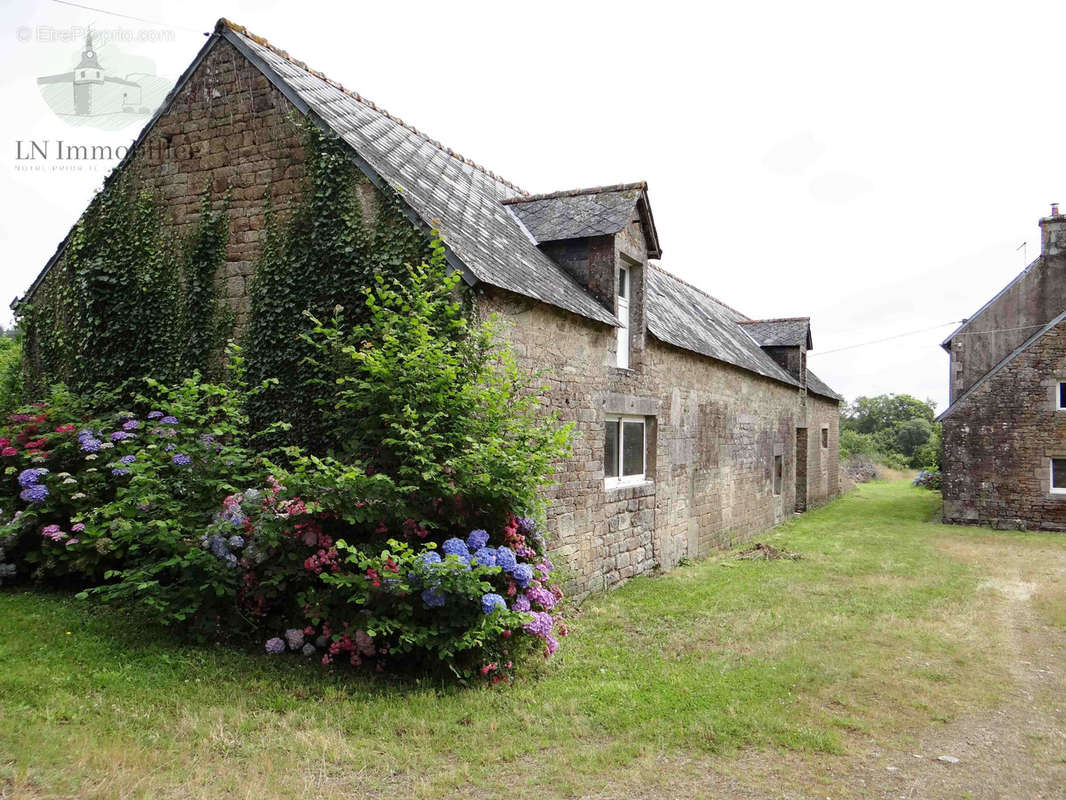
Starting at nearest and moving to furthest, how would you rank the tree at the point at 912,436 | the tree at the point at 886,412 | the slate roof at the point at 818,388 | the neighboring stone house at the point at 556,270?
the neighboring stone house at the point at 556,270 < the slate roof at the point at 818,388 < the tree at the point at 912,436 < the tree at the point at 886,412

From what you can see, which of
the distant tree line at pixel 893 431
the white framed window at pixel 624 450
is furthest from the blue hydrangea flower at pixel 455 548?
the distant tree line at pixel 893 431

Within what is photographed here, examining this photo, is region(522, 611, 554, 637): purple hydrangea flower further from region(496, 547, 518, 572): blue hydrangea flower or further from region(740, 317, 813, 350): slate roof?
region(740, 317, 813, 350): slate roof

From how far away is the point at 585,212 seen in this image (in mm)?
10984

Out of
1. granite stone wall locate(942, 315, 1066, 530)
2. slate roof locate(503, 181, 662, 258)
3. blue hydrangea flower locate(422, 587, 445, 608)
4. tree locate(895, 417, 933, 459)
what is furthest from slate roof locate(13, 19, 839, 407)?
tree locate(895, 417, 933, 459)

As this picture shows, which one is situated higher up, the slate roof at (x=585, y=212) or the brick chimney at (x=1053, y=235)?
the brick chimney at (x=1053, y=235)

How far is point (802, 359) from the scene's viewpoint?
2155 cm

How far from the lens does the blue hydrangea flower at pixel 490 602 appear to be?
221 inches

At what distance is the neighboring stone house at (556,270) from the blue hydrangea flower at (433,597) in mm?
3193

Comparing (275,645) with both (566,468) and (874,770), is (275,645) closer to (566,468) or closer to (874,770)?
(566,468)

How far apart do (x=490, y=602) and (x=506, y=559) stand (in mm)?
519

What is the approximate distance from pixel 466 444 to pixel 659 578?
5657 mm

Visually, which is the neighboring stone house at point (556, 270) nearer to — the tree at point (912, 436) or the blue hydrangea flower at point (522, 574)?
the blue hydrangea flower at point (522, 574)

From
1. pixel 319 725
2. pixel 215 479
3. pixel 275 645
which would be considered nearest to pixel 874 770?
pixel 319 725

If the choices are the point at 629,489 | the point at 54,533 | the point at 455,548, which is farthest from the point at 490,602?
the point at 629,489
